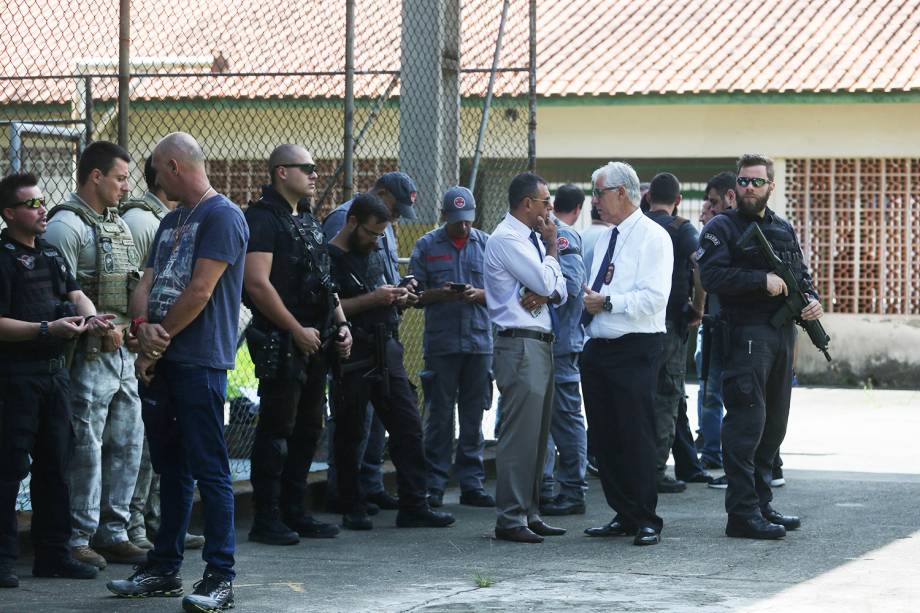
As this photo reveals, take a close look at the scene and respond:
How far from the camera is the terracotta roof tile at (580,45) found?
2091 centimetres

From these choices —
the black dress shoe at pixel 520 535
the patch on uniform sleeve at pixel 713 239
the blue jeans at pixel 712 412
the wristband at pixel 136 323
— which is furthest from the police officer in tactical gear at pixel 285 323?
the blue jeans at pixel 712 412

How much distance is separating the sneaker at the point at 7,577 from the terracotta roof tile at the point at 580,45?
1366 cm

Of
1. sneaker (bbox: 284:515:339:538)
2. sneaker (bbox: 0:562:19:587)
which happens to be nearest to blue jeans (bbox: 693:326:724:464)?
sneaker (bbox: 284:515:339:538)

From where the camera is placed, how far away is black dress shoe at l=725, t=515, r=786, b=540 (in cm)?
820

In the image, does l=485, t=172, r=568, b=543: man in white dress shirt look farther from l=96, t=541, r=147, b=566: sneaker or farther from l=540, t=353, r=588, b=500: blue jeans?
l=96, t=541, r=147, b=566: sneaker

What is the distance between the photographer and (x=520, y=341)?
26.7 ft

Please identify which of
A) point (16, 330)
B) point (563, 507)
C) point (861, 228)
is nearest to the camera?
point (16, 330)

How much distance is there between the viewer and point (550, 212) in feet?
27.3

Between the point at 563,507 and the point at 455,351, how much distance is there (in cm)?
116

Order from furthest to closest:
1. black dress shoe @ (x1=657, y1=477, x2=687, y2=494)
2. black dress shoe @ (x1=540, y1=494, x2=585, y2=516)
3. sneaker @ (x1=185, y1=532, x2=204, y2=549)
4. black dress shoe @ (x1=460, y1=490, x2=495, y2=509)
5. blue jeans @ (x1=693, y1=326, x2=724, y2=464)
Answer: blue jeans @ (x1=693, y1=326, x2=724, y2=464) → black dress shoe @ (x1=657, y1=477, x2=687, y2=494) → black dress shoe @ (x1=460, y1=490, x2=495, y2=509) → black dress shoe @ (x1=540, y1=494, x2=585, y2=516) → sneaker @ (x1=185, y1=532, x2=204, y2=549)

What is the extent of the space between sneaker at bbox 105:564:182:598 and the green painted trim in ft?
51.9

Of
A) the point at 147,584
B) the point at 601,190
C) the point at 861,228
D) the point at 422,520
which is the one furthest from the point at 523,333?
the point at 861,228

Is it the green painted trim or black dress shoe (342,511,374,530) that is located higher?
the green painted trim

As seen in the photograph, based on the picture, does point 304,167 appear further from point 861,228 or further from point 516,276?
point 861,228
